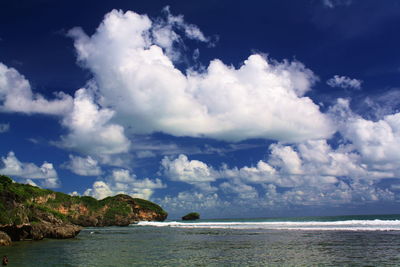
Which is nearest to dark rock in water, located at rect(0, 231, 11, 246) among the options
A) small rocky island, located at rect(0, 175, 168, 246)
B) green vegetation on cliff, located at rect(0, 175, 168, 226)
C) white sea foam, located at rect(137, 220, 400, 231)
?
small rocky island, located at rect(0, 175, 168, 246)

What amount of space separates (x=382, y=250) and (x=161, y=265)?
24.2m

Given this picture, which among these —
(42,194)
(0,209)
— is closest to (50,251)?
(0,209)

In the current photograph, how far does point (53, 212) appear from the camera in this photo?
90.6 m

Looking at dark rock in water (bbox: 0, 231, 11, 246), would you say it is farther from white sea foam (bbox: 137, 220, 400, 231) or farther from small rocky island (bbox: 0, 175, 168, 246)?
white sea foam (bbox: 137, 220, 400, 231)

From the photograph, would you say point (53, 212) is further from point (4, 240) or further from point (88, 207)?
point (88, 207)

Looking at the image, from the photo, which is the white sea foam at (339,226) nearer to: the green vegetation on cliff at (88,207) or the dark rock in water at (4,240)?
the dark rock in water at (4,240)

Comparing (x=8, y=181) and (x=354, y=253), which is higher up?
(x=8, y=181)

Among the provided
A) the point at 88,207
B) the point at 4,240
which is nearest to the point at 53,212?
the point at 4,240

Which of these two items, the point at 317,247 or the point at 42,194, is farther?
the point at 42,194

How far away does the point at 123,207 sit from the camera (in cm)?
17625

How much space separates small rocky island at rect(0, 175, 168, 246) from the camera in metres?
50.6

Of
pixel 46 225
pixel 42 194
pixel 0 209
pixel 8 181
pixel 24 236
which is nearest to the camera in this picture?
pixel 0 209

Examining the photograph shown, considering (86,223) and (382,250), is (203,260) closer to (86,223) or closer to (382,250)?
(382,250)

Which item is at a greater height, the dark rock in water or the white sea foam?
the dark rock in water
